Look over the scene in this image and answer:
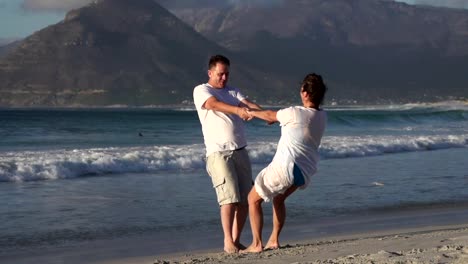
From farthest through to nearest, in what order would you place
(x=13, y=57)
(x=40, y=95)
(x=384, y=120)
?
(x=13, y=57) → (x=40, y=95) → (x=384, y=120)

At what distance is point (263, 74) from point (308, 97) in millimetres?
149474

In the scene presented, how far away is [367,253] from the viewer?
7332 millimetres

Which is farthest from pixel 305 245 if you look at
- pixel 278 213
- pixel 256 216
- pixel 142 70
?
pixel 142 70

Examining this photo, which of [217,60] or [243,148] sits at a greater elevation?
[217,60]

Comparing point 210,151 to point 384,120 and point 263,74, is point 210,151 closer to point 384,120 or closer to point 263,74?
point 384,120

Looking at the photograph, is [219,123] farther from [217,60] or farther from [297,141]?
[297,141]

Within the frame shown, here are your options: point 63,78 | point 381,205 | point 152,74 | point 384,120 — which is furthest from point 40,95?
point 381,205

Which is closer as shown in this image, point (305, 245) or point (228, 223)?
point (228, 223)

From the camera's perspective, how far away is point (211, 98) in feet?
24.2

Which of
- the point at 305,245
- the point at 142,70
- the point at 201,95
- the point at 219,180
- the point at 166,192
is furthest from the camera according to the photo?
the point at 142,70

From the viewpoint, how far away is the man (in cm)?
746

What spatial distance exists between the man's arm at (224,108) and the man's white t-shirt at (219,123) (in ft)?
0.16

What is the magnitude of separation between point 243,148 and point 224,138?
207 mm

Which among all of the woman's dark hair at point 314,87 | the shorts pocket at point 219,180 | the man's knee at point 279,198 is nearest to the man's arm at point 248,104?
the woman's dark hair at point 314,87
